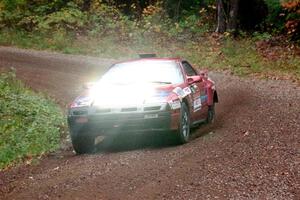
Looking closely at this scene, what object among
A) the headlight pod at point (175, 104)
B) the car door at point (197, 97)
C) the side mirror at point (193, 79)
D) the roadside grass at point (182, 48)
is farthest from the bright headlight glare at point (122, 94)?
the roadside grass at point (182, 48)

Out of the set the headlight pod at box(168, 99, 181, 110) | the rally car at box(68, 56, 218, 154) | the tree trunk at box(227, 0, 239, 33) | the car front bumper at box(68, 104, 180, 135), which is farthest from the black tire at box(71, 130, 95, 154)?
the tree trunk at box(227, 0, 239, 33)

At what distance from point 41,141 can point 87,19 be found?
20.4 meters

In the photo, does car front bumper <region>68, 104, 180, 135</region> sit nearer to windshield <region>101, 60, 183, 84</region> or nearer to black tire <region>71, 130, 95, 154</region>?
black tire <region>71, 130, 95, 154</region>

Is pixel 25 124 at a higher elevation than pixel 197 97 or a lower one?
lower

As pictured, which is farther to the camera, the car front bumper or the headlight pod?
the headlight pod

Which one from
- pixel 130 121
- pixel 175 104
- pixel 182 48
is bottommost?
pixel 182 48

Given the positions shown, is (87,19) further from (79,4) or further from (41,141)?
(41,141)

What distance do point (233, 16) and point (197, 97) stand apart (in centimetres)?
1766

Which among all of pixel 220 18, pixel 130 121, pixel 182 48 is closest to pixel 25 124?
pixel 130 121

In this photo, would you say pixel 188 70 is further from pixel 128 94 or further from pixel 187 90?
pixel 128 94

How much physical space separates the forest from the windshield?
40.2ft

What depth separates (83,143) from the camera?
10.4m

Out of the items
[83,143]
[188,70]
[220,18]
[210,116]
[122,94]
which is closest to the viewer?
[122,94]

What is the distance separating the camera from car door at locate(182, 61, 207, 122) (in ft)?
37.7
